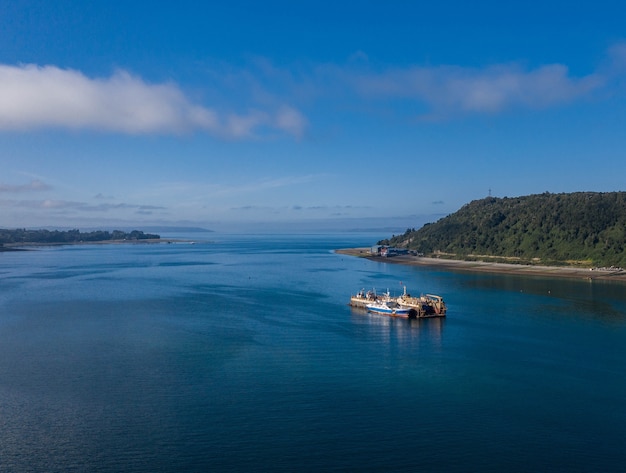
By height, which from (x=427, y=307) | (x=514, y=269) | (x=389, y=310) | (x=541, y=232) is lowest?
(x=389, y=310)

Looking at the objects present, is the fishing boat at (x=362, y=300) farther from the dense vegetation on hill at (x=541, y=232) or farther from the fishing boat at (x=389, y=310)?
the dense vegetation on hill at (x=541, y=232)

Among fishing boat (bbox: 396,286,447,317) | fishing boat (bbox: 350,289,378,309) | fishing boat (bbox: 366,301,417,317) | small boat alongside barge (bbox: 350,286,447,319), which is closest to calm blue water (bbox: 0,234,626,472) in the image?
fishing boat (bbox: 350,289,378,309)

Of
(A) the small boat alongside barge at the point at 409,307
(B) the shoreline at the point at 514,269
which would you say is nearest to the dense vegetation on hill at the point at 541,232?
(B) the shoreline at the point at 514,269

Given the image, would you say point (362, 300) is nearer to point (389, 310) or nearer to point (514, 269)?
point (389, 310)

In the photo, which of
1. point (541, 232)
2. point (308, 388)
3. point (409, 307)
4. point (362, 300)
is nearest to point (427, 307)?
point (409, 307)

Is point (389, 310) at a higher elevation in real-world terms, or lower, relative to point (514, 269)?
lower

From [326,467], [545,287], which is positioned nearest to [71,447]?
[326,467]

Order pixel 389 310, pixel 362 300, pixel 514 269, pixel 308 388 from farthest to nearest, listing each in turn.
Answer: pixel 514 269 → pixel 362 300 → pixel 389 310 → pixel 308 388

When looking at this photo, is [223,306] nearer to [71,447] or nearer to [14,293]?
[14,293]

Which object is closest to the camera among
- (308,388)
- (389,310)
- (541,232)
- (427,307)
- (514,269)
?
(308,388)
